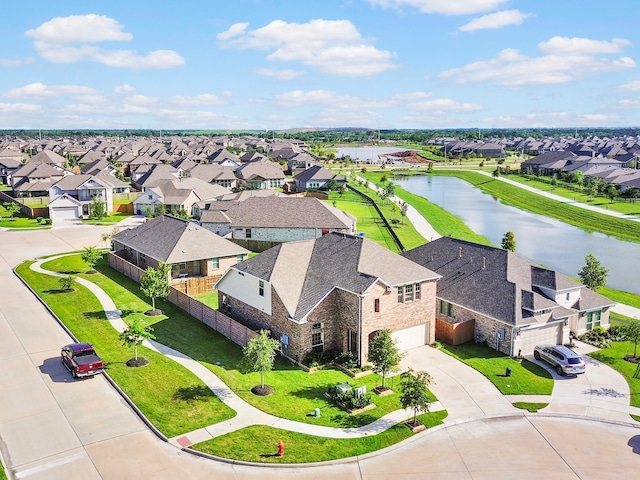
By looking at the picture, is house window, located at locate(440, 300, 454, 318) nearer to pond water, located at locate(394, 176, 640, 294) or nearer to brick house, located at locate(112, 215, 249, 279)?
brick house, located at locate(112, 215, 249, 279)

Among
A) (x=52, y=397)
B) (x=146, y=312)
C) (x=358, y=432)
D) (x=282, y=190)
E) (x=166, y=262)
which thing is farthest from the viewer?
(x=282, y=190)

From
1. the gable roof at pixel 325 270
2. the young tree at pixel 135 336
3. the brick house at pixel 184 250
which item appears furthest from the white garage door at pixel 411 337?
the brick house at pixel 184 250

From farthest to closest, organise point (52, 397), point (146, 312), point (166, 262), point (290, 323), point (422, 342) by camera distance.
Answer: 1. point (166, 262)
2. point (146, 312)
3. point (422, 342)
4. point (290, 323)
5. point (52, 397)

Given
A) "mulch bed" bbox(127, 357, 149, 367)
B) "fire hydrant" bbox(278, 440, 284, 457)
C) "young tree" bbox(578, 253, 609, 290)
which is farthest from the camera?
"young tree" bbox(578, 253, 609, 290)

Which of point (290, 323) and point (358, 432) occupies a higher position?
point (290, 323)

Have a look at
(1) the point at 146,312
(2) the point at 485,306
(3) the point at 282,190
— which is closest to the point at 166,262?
(1) the point at 146,312

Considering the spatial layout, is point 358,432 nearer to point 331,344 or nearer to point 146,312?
point 331,344

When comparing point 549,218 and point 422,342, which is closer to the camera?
point 422,342

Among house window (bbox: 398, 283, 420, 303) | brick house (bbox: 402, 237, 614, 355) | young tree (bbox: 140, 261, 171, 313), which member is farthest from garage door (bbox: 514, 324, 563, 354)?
young tree (bbox: 140, 261, 171, 313)
